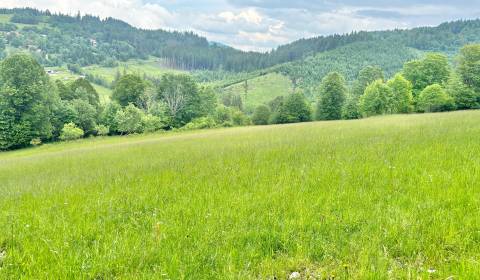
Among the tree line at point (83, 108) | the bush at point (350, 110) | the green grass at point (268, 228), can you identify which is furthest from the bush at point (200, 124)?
the green grass at point (268, 228)

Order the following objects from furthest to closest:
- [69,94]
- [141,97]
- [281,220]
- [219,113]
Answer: [219,113], [141,97], [69,94], [281,220]

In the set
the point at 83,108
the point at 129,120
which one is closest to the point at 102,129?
the point at 129,120

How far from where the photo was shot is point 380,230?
3.99 metres

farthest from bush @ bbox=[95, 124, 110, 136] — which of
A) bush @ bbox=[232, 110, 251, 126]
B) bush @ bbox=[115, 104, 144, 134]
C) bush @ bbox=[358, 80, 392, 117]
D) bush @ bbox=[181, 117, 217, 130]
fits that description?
bush @ bbox=[358, 80, 392, 117]

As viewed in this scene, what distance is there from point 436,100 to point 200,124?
1838 inches

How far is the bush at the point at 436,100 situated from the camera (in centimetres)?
5464

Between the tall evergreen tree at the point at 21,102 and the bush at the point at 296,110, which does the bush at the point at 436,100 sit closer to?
the bush at the point at 296,110

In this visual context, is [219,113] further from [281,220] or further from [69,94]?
[281,220]

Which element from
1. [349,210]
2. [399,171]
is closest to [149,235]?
[349,210]

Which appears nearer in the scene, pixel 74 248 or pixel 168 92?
pixel 74 248

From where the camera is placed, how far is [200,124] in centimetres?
6962

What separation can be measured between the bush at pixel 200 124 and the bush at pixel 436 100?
4394cm

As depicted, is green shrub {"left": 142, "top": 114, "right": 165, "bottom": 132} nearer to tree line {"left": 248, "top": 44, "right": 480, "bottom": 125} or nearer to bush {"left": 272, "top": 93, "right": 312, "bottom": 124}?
bush {"left": 272, "top": 93, "right": 312, "bottom": 124}

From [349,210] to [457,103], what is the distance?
211 ft
